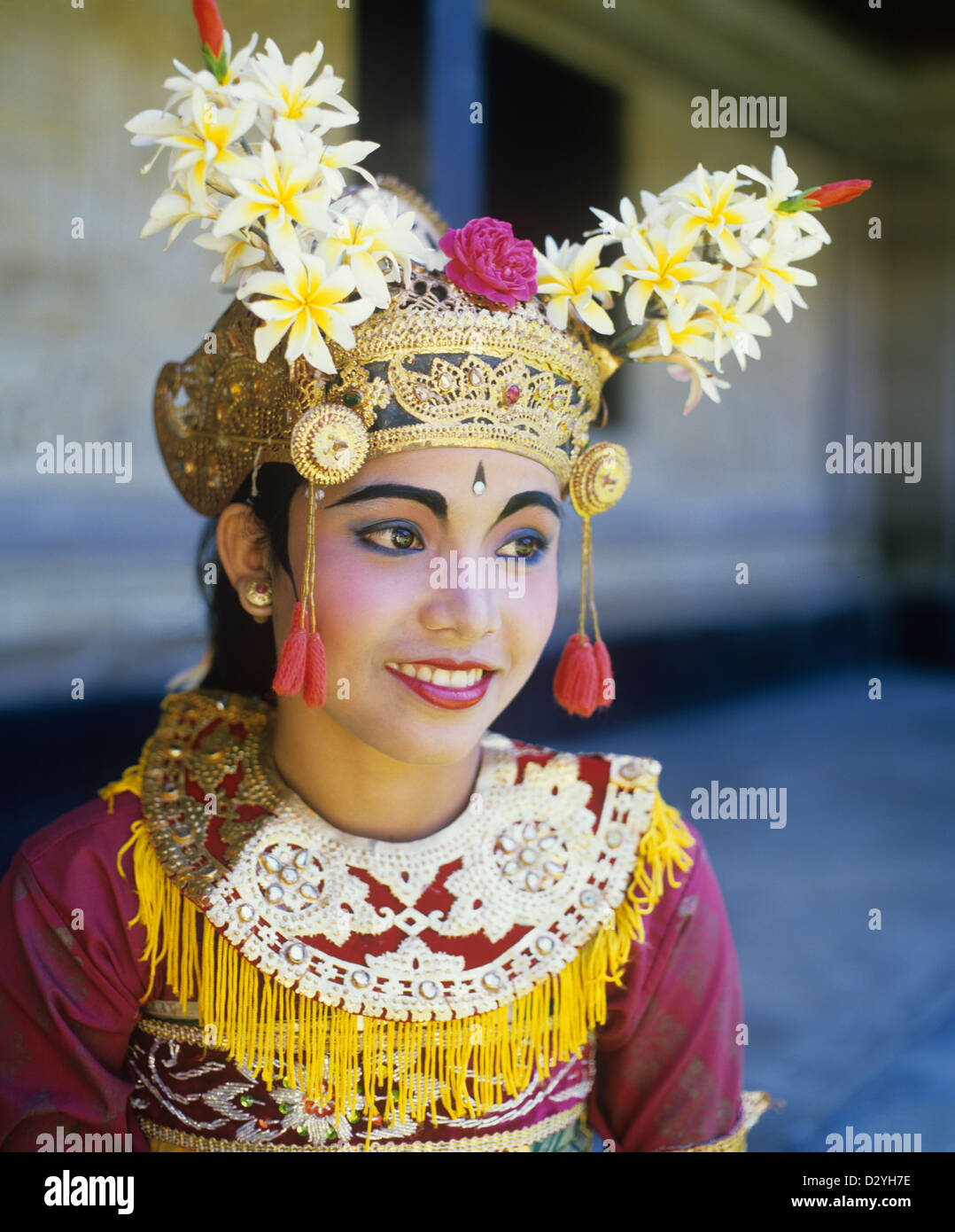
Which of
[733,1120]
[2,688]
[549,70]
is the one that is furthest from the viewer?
[549,70]

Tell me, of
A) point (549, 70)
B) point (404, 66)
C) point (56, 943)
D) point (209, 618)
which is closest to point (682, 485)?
point (549, 70)

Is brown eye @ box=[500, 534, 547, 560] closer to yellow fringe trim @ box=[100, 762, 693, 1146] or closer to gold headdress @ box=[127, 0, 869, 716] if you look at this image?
gold headdress @ box=[127, 0, 869, 716]

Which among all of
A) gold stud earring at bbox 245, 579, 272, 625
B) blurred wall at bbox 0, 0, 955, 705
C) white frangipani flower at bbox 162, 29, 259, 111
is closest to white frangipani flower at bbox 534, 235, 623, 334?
white frangipani flower at bbox 162, 29, 259, 111

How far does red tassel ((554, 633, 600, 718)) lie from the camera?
172cm

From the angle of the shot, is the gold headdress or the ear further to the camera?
the ear

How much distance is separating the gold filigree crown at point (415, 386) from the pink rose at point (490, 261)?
0.03 metres

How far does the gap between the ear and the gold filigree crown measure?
0.07m

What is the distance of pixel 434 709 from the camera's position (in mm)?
1528

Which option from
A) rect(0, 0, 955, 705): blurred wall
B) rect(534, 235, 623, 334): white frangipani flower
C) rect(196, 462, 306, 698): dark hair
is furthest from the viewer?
rect(0, 0, 955, 705): blurred wall

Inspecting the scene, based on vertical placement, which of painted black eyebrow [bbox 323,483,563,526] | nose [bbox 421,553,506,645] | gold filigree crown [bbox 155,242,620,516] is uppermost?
gold filigree crown [bbox 155,242,620,516]

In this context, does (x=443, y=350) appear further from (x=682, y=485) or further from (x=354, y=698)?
(x=682, y=485)

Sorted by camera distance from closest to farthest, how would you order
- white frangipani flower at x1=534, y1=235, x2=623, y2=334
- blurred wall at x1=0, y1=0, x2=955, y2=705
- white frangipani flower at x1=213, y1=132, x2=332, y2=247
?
white frangipani flower at x1=213, y1=132, x2=332, y2=247
white frangipani flower at x1=534, y1=235, x2=623, y2=334
blurred wall at x1=0, y1=0, x2=955, y2=705

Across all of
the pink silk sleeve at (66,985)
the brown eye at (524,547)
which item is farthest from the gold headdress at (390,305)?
the pink silk sleeve at (66,985)
